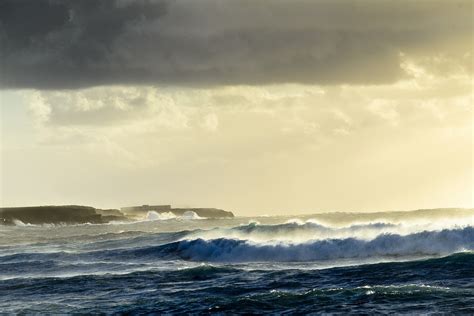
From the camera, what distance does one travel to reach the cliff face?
169 metres

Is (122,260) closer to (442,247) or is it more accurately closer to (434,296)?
(442,247)

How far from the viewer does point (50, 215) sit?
17062 centimetres

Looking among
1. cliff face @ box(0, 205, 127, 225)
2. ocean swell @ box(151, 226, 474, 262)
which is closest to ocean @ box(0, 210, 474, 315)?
ocean swell @ box(151, 226, 474, 262)

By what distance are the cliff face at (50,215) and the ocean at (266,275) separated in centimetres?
11376

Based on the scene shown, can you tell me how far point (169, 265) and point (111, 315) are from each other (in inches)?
657

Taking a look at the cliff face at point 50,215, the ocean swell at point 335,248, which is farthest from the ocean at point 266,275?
the cliff face at point 50,215

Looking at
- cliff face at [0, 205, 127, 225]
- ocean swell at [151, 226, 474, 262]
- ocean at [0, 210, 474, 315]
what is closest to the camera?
ocean at [0, 210, 474, 315]

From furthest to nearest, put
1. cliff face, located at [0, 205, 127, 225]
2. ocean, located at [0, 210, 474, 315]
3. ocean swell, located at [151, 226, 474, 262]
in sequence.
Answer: cliff face, located at [0, 205, 127, 225] → ocean swell, located at [151, 226, 474, 262] → ocean, located at [0, 210, 474, 315]

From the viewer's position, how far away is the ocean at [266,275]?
25.9 metres

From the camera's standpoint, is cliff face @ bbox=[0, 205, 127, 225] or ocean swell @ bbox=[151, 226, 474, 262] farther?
cliff face @ bbox=[0, 205, 127, 225]

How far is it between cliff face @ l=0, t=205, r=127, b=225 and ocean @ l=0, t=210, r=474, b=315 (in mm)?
113765

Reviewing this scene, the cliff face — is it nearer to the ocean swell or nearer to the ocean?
the ocean

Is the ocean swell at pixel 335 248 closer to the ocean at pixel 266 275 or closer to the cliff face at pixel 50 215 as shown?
the ocean at pixel 266 275

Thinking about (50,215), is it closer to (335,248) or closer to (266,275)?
(335,248)
